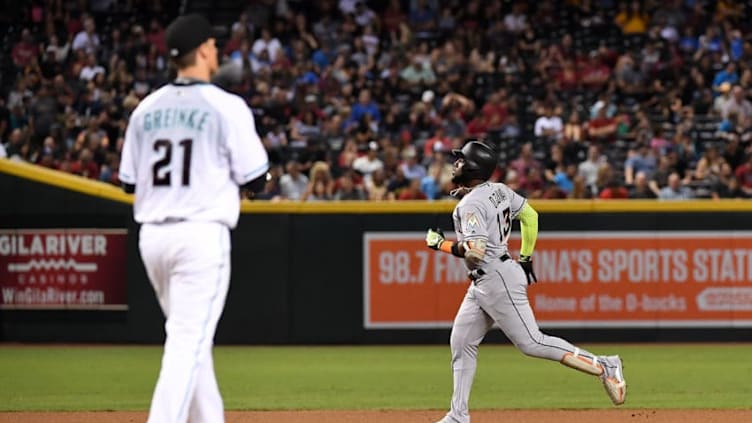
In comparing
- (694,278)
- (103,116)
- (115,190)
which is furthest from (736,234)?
(103,116)

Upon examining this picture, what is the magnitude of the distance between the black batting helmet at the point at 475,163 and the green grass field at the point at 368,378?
8.18ft

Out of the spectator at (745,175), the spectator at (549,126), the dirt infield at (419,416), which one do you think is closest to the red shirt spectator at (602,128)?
the spectator at (549,126)

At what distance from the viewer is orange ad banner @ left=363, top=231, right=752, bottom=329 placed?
49.4ft

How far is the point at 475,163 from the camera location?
7848 mm

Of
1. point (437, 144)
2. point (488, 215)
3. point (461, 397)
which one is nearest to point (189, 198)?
point (488, 215)

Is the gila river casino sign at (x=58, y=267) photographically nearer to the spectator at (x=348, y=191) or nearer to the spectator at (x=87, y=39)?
the spectator at (x=348, y=191)

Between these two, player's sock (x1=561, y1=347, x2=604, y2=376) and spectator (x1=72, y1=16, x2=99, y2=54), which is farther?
spectator (x1=72, y1=16, x2=99, y2=54)

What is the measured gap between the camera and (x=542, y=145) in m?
19.8

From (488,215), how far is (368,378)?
15.1 feet

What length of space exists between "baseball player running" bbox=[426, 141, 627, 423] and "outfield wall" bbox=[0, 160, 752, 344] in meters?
7.12

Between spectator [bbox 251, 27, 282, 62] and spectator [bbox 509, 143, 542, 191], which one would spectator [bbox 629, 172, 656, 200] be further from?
spectator [bbox 251, 27, 282, 62]

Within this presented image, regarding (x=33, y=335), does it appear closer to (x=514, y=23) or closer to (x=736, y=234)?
(x=736, y=234)

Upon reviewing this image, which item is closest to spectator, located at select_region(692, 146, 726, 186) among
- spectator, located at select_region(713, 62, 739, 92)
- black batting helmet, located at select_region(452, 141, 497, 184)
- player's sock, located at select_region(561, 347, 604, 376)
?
spectator, located at select_region(713, 62, 739, 92)

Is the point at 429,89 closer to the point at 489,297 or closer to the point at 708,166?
the point at 708,166
